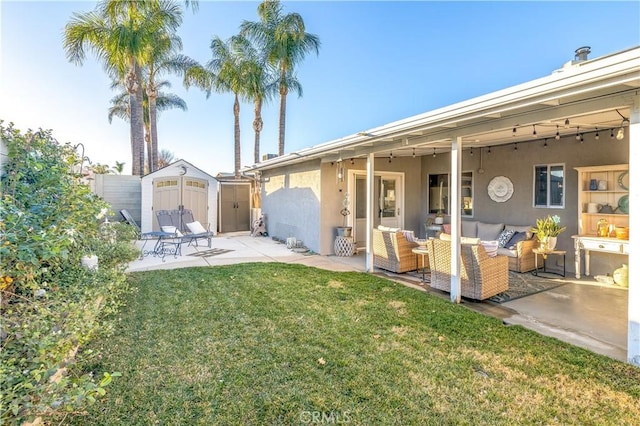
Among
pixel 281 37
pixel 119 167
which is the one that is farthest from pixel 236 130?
pixel 119 167

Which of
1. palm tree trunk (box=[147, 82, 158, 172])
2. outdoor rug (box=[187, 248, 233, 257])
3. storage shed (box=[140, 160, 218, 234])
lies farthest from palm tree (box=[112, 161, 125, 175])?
outdoor rug (box=[187, 248, 233, 257])

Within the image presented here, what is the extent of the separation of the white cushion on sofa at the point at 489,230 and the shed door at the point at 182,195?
387 inches

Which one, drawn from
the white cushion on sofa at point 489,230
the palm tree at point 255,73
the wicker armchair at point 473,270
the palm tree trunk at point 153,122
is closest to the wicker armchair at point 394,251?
the wicker armchair at point 473,270

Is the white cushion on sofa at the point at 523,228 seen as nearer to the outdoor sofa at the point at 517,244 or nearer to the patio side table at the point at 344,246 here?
the outdoor sofa at the point at 517,244

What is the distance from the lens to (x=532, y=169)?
712cm

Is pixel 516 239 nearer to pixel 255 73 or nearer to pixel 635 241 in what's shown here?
pixel 635 241

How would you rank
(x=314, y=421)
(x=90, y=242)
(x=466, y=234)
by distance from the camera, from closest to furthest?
(x=314, y=421) < (x=90, y=242) < (x=466, y=234)

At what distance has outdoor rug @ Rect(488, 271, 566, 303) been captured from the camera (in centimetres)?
497

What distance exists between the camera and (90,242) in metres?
4.40

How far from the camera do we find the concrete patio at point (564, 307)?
139 inches

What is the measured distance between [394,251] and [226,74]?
13787 mm

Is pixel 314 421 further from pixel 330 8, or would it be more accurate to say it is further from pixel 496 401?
pixel 330 8

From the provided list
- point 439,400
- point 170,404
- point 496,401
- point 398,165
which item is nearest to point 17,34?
point 170,404

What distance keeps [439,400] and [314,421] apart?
0.98m
